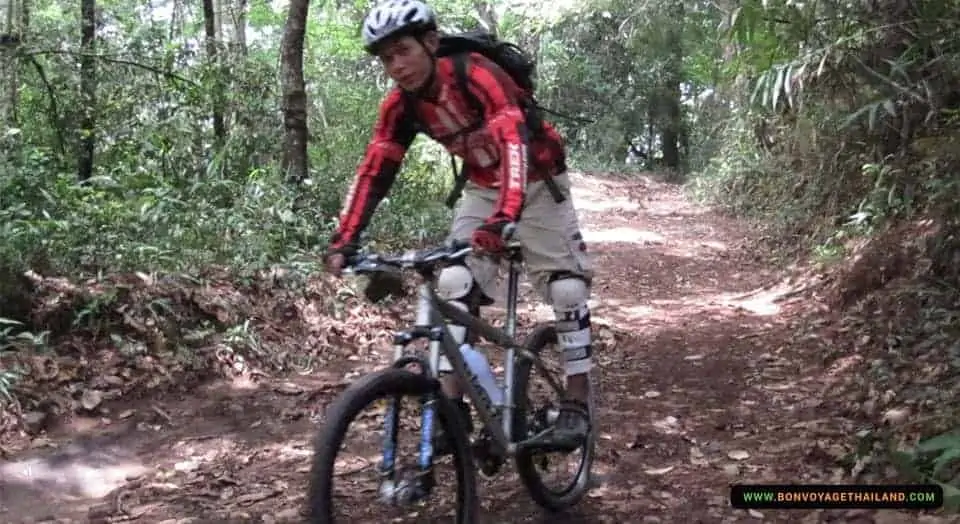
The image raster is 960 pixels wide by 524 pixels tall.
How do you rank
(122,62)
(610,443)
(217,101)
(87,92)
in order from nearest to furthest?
1. (610,443)
2. (122,62)
3. (87,92)
4. (217,101)

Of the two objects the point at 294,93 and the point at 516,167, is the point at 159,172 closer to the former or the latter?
the point at 294,93

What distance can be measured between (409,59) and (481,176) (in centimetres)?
70

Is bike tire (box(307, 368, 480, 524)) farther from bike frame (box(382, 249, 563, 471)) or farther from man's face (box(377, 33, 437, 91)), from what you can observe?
man's face (box(377, 33, 437, 91))

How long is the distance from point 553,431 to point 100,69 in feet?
21.3

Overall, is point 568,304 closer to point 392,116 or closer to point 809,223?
point 392,116

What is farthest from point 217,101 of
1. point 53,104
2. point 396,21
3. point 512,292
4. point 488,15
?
point 488,15

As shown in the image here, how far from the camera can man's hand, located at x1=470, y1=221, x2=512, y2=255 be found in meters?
3.01

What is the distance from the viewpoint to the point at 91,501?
445 centimetres

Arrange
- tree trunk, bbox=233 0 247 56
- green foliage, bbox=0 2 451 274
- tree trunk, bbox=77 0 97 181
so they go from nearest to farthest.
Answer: green foliage, bbox=0 2 451 274
tree trunk, bbox=77 0 97 181
tree trunk, bbox=233 0 247 56

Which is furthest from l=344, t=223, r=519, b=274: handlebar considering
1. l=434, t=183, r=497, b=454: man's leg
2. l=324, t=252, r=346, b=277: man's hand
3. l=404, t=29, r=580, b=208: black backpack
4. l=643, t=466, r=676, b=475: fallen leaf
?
l=643, t=466, r=676, b=475: fallen leaf

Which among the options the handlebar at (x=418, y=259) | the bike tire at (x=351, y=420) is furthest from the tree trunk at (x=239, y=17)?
the bike tire at (x=351, y=420)

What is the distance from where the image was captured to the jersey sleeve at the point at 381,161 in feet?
11.6

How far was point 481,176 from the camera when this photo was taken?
3.79 meters

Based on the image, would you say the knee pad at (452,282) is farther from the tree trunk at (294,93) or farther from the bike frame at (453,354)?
the tree trunk at (294,93)
